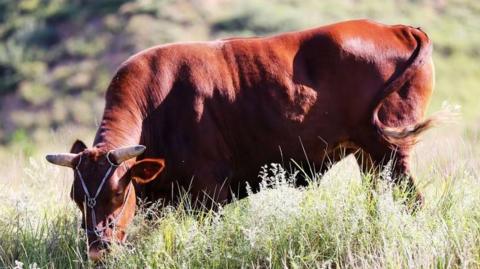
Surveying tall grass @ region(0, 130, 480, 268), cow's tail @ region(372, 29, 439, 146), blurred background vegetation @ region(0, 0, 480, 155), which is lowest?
blurred background vegetation @ region(0, 0, 480, 155)

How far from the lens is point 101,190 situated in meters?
7.41

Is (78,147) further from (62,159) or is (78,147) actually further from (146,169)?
(146,169)

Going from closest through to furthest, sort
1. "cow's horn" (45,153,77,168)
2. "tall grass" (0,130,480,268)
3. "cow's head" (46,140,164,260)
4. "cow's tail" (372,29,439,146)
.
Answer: "tall grass" (0,130,480,268)
"cow's head" (46,140,164,260)
"cow's horn" (45,153,77,168)
"cow's tail" (372,29,439,146)

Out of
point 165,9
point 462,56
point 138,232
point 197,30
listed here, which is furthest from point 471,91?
point 138,232

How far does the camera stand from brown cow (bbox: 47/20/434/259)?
8.20 meters

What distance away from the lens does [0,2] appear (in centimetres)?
4688

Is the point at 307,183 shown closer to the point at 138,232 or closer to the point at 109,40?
the point at 138,232

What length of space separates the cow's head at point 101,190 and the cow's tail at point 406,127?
2116 mm

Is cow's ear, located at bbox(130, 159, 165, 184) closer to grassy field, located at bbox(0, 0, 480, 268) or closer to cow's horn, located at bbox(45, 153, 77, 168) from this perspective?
grassy field, located at bbox(0, 0, 480, 268)

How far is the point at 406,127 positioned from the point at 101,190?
103 inches

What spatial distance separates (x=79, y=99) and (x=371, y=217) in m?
30.3

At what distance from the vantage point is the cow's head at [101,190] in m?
7.39

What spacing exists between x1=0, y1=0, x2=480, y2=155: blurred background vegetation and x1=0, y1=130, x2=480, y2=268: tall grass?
25.2 metres

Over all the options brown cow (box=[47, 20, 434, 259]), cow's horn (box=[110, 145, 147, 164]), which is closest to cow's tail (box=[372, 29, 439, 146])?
brown cow (box=[47, 20, 434, 259])
